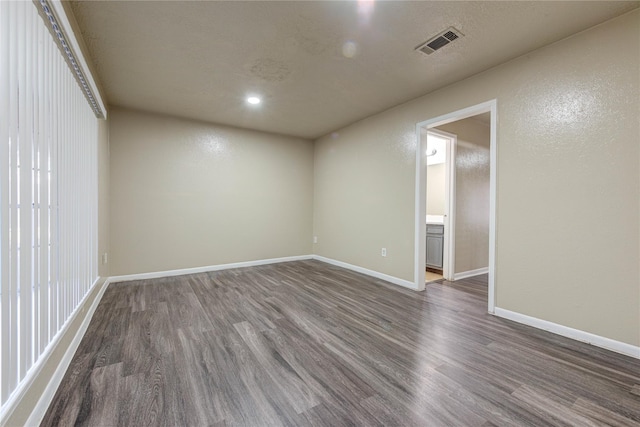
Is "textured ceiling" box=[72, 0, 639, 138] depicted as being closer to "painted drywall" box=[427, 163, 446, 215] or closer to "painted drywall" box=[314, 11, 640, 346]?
"painted drywall" box=[314, 11, 640, 346]

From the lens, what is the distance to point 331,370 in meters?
1.72

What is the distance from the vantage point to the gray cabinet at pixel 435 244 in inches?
169

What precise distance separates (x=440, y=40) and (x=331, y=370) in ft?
9.05

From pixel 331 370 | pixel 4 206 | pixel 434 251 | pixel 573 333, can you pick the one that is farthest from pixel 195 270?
pixel 573 333

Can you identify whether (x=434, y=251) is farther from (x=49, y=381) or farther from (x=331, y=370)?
(x=49, y=381)

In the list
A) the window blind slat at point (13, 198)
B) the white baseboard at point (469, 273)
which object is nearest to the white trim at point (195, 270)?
the white baseboard at point (469, 273)

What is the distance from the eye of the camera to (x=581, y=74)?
216 cm

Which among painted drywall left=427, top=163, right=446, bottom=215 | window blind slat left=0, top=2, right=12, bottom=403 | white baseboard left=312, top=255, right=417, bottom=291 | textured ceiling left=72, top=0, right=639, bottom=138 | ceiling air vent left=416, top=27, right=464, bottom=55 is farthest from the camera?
painted drywall left=427, top=163, right=446, bottom=215

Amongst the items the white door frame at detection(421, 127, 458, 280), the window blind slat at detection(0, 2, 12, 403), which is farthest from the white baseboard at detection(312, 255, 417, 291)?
the window blind slat at detection(0, 2, 12, 403)

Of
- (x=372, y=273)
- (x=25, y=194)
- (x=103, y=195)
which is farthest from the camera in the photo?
(x=372, y=273)

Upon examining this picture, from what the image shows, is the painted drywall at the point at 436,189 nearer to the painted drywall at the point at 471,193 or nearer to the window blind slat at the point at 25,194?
the painted drywall at the point at 471,193

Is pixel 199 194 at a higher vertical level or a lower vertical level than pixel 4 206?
higher

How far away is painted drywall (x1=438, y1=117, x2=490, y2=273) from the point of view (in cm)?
406

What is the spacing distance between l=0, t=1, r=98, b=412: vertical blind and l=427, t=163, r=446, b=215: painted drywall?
5422 mm
